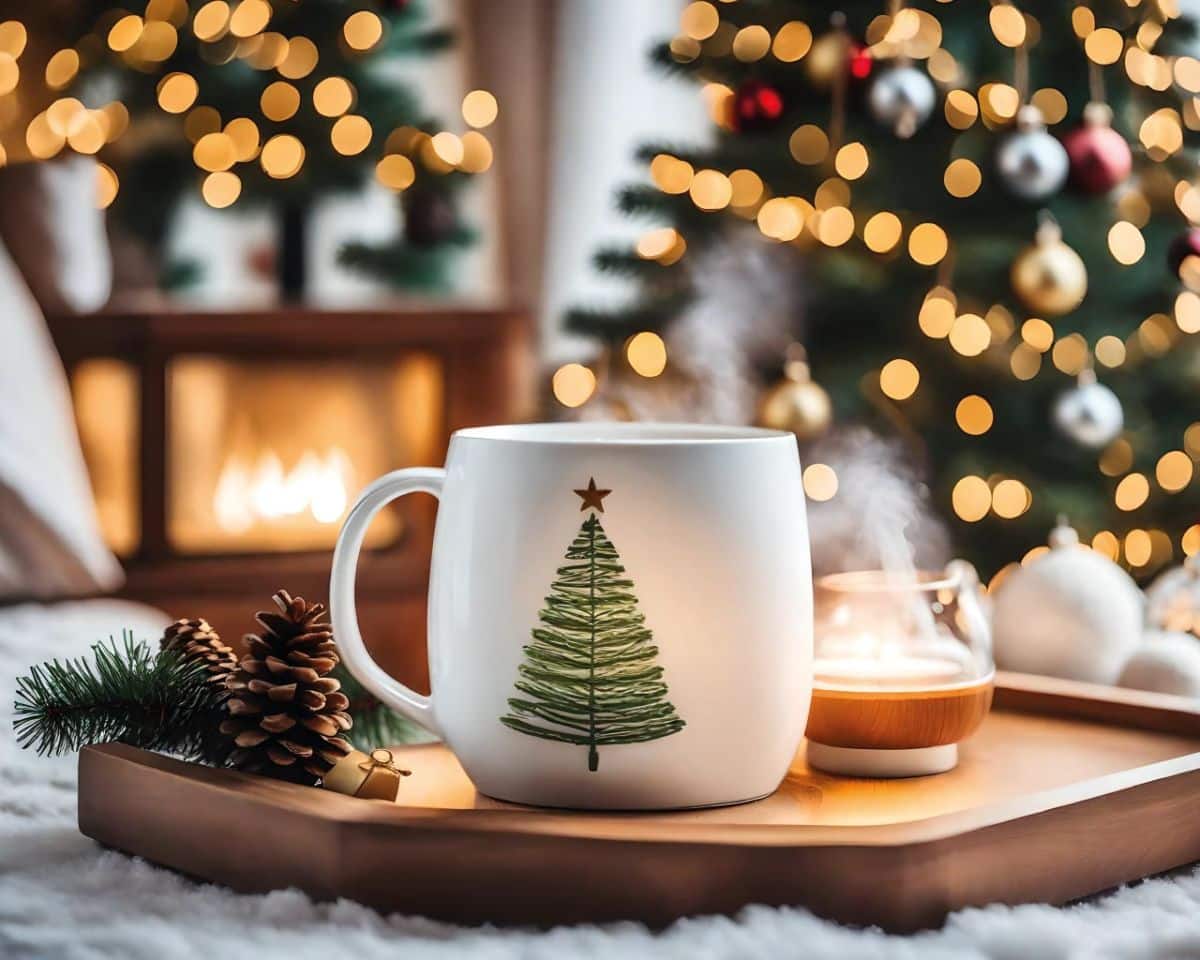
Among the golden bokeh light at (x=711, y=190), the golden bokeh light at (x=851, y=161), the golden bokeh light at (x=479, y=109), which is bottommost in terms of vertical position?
the golden bokeh light at (x=711, y=190)

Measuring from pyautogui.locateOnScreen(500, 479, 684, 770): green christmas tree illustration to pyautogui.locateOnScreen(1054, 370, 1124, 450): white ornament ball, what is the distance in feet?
4.04

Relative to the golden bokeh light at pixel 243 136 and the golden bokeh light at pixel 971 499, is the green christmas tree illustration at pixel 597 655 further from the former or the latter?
the golden bokeh light at pixel 243 136

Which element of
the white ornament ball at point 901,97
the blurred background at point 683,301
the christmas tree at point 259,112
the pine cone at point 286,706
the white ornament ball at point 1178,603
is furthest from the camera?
the christmas tree at point 259,112

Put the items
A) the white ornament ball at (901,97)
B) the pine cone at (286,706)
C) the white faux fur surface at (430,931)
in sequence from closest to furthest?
the white faux fur surface at (430,931), the pine cone at (286,706), the white ornament ball at (901,97)

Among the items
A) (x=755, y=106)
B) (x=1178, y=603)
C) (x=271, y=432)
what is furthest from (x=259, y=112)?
(x=1178, y=603)

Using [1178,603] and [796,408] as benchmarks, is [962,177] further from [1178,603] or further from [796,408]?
[1178,603]

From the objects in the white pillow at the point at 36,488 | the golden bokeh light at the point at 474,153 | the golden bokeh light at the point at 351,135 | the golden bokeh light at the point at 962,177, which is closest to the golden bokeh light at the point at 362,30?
the golden bokeh light at the point at 351,135

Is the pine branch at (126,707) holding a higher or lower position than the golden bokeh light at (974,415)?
lower

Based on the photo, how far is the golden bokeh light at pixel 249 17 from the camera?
2203 mm

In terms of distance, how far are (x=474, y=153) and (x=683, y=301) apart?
879mm

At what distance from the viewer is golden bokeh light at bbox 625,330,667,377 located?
179cm

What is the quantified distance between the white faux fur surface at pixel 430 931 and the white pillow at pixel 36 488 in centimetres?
75

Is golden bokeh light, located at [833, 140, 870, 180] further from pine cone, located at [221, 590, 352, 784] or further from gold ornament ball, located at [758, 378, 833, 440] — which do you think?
pine cone, located at [221, 590, 352, 784]

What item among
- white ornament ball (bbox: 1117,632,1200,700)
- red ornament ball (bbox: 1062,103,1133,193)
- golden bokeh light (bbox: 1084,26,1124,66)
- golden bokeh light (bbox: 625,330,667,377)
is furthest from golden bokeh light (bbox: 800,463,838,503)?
white ornament ball (bbox: 1117,632,1200,700)
